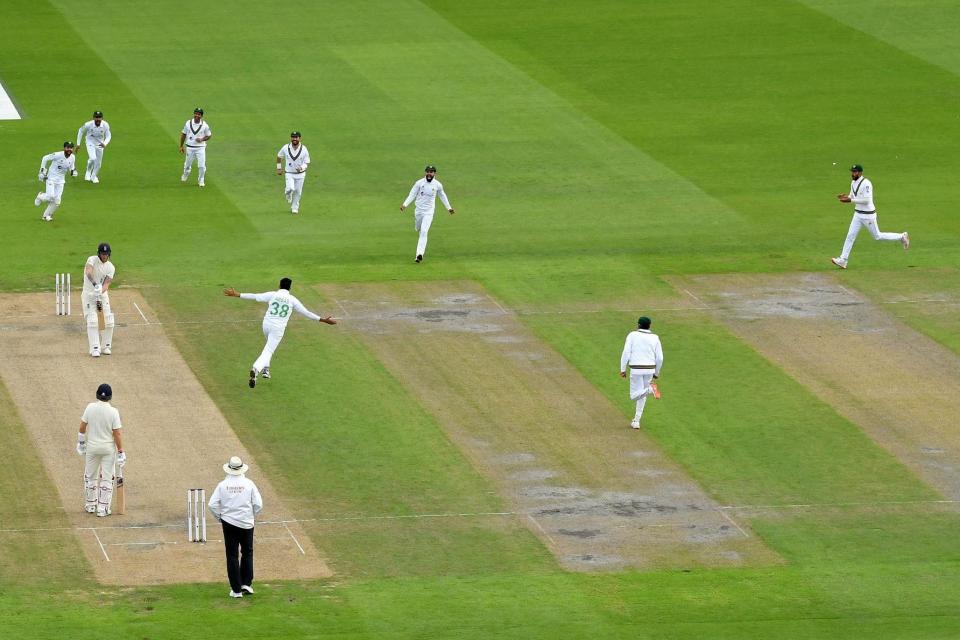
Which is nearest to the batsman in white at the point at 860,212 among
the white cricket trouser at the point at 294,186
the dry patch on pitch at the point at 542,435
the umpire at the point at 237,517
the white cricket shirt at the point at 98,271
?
the dry patch on pitch at the point at 542,435

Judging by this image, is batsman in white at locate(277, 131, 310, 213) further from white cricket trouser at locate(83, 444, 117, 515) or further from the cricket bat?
white cricket trouser at locate(83, 444, 117, 515)

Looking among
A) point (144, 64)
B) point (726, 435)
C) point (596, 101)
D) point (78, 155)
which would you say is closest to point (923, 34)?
point (596, 101)

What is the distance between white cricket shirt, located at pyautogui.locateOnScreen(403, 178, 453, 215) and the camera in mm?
36291

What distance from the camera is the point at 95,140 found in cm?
4241

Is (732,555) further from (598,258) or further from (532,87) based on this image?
(532,87)

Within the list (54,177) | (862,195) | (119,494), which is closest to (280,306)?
(119,494)

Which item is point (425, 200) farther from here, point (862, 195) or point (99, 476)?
point (99, 476)

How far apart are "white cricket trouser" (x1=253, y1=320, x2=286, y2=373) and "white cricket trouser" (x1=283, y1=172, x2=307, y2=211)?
1141 centimetres

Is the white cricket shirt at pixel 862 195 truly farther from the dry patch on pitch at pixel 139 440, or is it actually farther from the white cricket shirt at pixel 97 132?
the white cricket shirt at pixel 97 132

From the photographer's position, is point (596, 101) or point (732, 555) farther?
point (596, 101)

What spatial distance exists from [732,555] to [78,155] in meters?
26.9

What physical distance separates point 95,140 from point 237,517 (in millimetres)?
23091

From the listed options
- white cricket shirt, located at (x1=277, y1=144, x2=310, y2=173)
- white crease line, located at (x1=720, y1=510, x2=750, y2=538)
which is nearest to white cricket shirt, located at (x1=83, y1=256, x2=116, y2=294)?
white cricket shirt, located at (x1=277, y1=144, x2=310, y2=173)

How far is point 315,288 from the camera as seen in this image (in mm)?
35031
